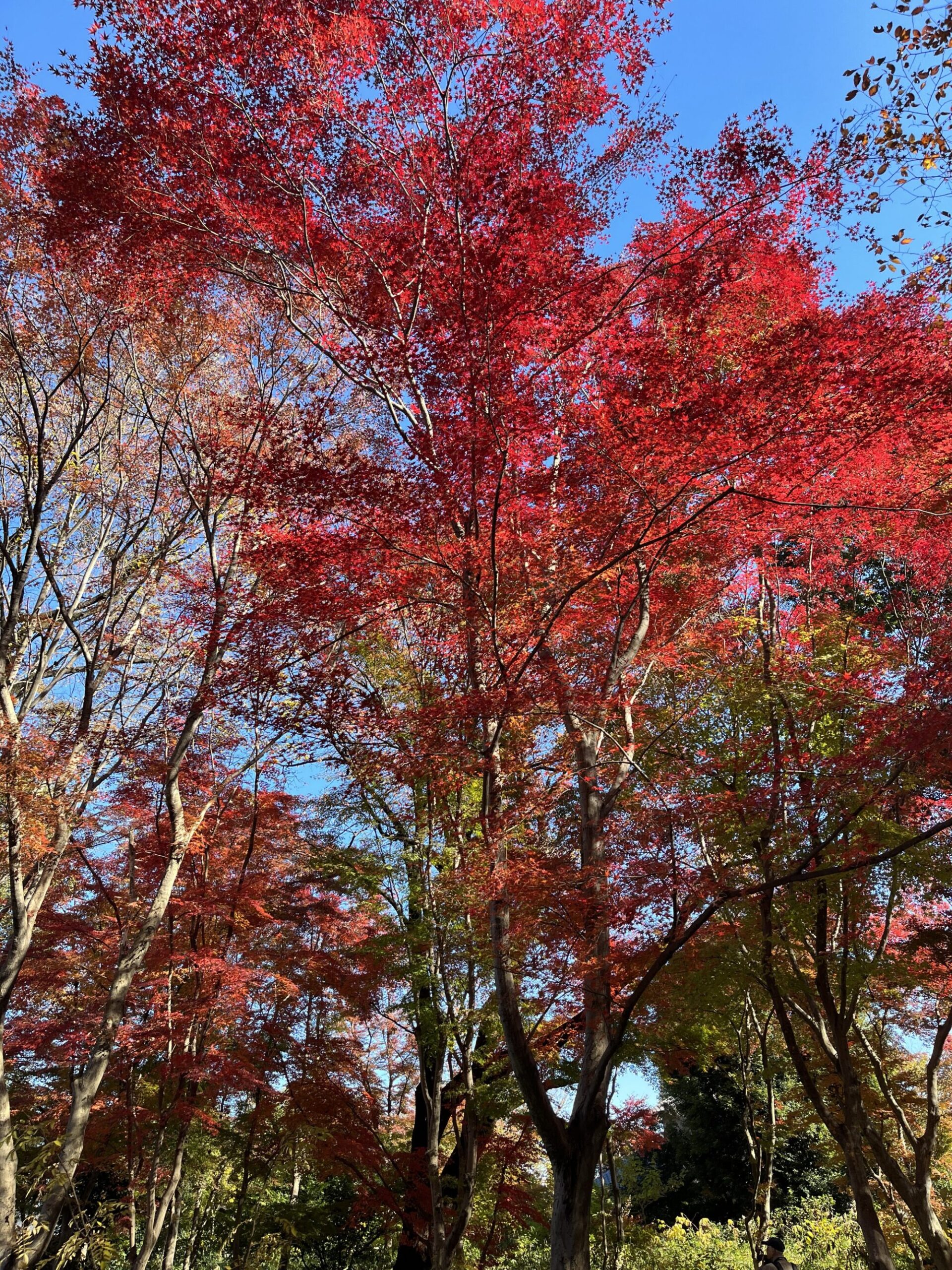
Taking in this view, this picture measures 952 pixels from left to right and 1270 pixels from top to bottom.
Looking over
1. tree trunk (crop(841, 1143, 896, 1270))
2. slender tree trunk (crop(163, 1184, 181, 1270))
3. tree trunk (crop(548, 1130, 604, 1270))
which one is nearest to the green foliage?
tree trunk (crop(841, 1143, 896, 1270))

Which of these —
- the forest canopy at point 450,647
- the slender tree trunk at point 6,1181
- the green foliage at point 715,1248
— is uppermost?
the forest canopy at point 450,647

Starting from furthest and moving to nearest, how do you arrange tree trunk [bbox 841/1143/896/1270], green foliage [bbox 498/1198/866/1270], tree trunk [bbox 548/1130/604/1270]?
1. green foliage [bbox 498/1198/866/1270]
2. tree trunk [bbox 841/1143/896/1270]
3. tree trunk [bbox 548/1130/604/1270]

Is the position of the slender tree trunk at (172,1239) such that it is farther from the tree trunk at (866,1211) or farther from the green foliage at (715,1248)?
the tree trunk at (866,1211)

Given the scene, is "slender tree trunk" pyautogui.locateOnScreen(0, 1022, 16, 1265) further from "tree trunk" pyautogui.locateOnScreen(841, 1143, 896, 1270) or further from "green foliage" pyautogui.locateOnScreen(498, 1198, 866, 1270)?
"green foliage" pyautogui.locateOnScreen(498, 1198, 866, 1270)

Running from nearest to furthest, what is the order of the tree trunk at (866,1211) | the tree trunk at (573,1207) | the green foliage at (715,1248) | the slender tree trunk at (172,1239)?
the tree trunk at (573,1207) < the tree trunk at (866,1211) < the slender tree trunk at (172,1239) < the green foliage at (715,1248)

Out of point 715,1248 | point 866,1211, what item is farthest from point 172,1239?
point 715,1248

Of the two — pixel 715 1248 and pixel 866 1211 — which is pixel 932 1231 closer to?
pixel 866 1211

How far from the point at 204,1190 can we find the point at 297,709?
12.5 meters

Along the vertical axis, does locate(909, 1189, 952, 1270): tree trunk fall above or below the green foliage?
above

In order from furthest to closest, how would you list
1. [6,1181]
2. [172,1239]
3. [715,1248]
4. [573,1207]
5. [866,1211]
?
[715,1248]
[172,1239]
[866,1211]
[6,1181]
[573,1207]

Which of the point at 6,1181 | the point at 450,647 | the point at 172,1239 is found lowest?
the point at 172,1239

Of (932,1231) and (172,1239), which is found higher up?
(932,1231)

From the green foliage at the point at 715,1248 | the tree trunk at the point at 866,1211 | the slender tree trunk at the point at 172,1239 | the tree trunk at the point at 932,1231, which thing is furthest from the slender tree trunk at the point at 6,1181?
the green foliage at the point at 715,1248

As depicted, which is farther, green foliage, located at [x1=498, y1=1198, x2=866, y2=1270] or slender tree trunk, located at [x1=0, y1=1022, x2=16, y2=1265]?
green foliage, located at [x1=498, y1=1198, x2=866, y2=1270]
